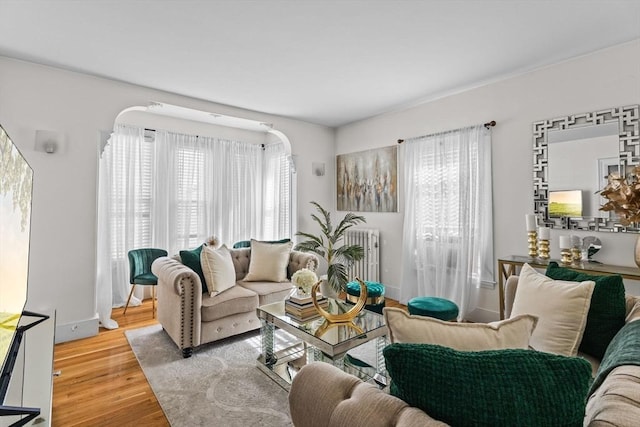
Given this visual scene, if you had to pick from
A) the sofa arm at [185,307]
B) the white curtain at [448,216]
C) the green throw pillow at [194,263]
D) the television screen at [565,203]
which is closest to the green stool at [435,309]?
the white curtain at [448,216]

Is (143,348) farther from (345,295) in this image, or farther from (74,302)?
(345,295)

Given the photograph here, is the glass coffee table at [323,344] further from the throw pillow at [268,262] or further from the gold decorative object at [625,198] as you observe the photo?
the gold decorative object at [625,198]

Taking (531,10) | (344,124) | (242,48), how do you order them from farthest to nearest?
(344,124), (242,48), (531,10)

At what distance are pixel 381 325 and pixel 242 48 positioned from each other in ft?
7.96

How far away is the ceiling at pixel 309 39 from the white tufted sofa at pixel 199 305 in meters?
1.88

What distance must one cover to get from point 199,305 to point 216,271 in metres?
0.39

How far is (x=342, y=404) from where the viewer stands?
86cm

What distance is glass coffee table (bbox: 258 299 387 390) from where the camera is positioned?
193cm

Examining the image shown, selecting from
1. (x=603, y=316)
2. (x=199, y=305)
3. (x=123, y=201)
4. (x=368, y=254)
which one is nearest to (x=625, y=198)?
(x=603, y=316)

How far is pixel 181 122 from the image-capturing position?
455cm

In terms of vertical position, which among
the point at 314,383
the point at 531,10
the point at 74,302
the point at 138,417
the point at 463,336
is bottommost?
the point at 138,417

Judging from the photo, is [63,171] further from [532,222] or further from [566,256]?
[566,256]

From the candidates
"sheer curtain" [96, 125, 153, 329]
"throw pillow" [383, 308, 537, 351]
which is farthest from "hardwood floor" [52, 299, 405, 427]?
"throw pillow" [383, 308, 537, 351]

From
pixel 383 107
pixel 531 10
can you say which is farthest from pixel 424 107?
pixel 531 10
